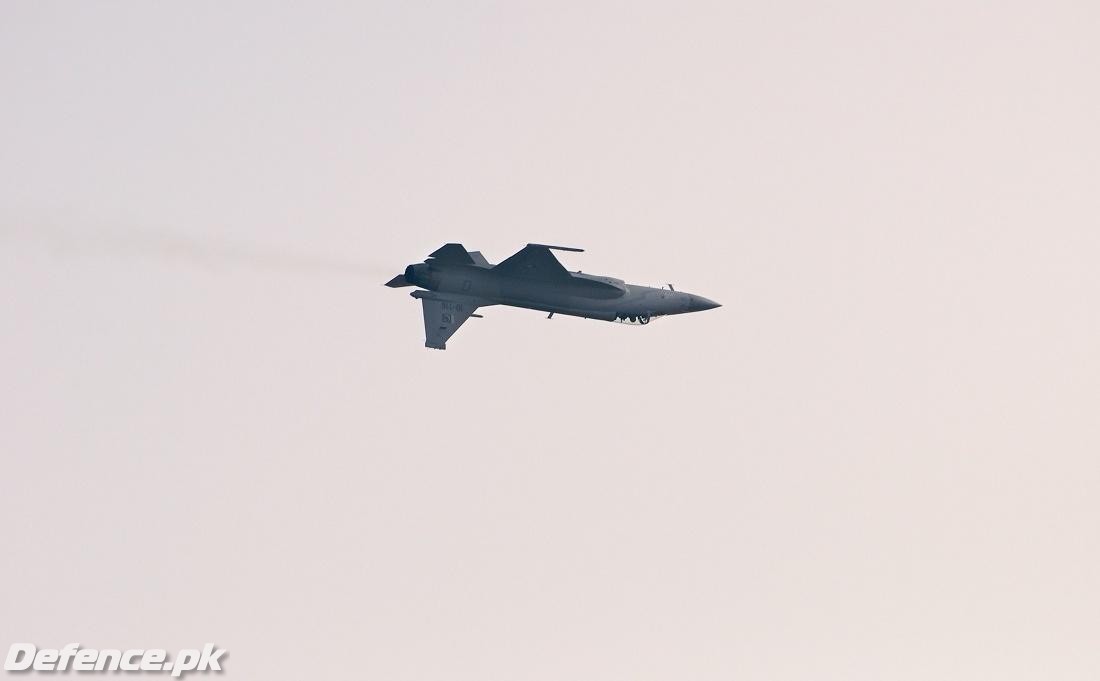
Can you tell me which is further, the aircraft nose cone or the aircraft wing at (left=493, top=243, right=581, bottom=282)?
the aircraft nose cone

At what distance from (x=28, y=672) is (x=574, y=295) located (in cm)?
2853

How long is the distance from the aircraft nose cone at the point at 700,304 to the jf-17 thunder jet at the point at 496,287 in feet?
15.0

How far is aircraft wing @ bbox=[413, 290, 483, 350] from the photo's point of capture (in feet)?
274

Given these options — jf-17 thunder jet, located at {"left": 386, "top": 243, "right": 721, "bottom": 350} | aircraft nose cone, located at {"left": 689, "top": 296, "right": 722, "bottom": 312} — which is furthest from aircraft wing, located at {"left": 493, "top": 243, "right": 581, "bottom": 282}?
aircraft nose cone, located at {"left": 689, "top": 296, "right": 722, "bottom": 312}

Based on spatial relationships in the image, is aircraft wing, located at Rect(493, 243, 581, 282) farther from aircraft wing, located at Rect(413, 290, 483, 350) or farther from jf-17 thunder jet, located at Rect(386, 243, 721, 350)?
aircraft wing, located at Rect(413, 290, 483, 350)

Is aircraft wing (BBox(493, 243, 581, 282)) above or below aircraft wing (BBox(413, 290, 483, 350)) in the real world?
above

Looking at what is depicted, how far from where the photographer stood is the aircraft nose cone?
87.8 m

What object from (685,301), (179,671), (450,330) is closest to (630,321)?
(685,301)

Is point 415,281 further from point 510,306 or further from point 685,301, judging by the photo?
point 685,301

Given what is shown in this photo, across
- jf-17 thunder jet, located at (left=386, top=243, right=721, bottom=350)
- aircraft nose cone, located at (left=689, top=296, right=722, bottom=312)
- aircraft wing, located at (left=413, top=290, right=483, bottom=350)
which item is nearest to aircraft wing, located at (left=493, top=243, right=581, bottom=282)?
jf-17 thunder jet, located at (left=386, top=243, right=721, bottom=350)

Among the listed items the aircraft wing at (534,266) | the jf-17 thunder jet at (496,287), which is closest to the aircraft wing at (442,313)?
the jf-17 thunder jet at (496,287)

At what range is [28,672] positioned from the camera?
69.9 meters

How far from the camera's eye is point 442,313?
83875 mm

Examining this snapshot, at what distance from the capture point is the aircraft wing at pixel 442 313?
83.6 meters
